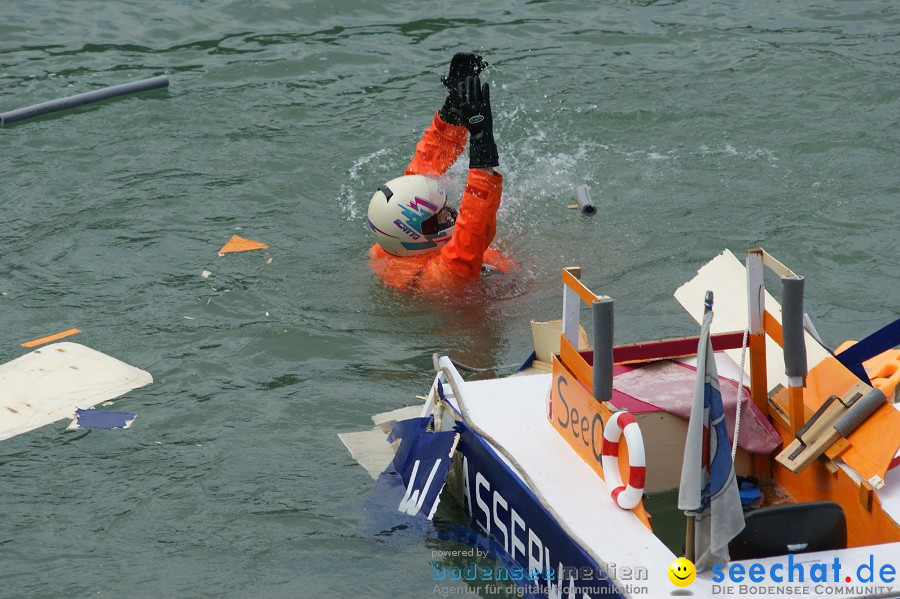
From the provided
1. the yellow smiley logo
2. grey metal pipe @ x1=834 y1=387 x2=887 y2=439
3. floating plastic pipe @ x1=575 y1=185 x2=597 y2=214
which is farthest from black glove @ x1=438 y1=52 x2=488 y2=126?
the yellow smiley logo

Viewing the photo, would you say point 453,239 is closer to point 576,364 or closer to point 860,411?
point 576,364

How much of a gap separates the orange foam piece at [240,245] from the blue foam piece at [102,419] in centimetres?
234

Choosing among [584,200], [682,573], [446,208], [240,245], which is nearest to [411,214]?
[446,208]

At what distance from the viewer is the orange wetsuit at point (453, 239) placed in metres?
6.87

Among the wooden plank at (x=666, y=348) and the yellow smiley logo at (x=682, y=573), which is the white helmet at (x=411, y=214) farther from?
the yellow smiley logo at (x=682, y=573)

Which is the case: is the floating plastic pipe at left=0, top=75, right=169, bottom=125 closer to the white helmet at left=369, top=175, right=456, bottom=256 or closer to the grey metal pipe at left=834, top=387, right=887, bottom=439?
the white helmet at left=369, top=175, right=456, bottom=256

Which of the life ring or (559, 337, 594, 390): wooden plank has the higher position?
(559, 337, 594, 390): wooden plank

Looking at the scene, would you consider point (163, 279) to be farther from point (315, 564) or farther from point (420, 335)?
point (315, 564)

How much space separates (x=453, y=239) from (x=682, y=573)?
3.78m

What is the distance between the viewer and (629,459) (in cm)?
394

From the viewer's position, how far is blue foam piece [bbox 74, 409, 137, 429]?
6.07 m

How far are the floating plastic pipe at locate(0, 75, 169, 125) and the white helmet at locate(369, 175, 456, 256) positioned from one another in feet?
16.5

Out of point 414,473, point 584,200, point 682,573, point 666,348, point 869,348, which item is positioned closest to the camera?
point 682,573

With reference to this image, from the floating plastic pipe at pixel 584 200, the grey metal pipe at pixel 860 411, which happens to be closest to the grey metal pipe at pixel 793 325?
the grey metal pipe at pixel 860 411
